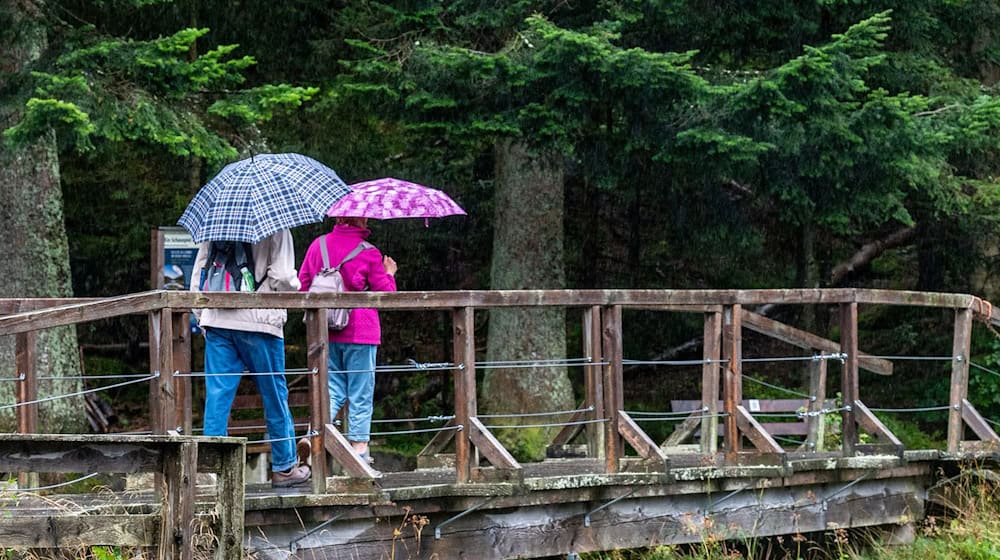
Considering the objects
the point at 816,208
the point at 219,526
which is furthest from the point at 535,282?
the point at 219,526

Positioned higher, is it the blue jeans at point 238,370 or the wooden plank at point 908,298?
the wooden plank at point 908,298

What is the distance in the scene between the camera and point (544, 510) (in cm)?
836

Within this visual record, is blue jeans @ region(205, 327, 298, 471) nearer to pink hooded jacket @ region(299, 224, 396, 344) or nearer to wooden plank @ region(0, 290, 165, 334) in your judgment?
pink hooded jacket @ region(299, 224, 396, 344)

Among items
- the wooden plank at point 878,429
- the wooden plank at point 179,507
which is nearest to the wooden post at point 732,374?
the wooden plank at point 878,429

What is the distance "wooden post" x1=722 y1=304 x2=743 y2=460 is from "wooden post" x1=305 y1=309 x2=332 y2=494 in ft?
10.6

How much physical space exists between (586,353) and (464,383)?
1.50m

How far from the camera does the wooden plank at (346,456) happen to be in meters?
7.32

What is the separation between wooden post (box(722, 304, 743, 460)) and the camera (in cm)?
919

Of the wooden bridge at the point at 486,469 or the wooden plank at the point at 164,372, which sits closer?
the wooden bridge at the point at 486,469

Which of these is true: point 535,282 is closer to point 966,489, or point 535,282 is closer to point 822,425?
point 822,425

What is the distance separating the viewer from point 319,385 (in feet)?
24.3

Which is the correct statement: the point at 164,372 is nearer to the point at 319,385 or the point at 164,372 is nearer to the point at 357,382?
the point at 319,385

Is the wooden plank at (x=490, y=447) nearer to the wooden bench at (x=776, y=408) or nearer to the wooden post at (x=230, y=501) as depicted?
the wooden post at (x=230, y=501)

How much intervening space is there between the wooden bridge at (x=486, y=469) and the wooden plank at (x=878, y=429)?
0.01 metres
